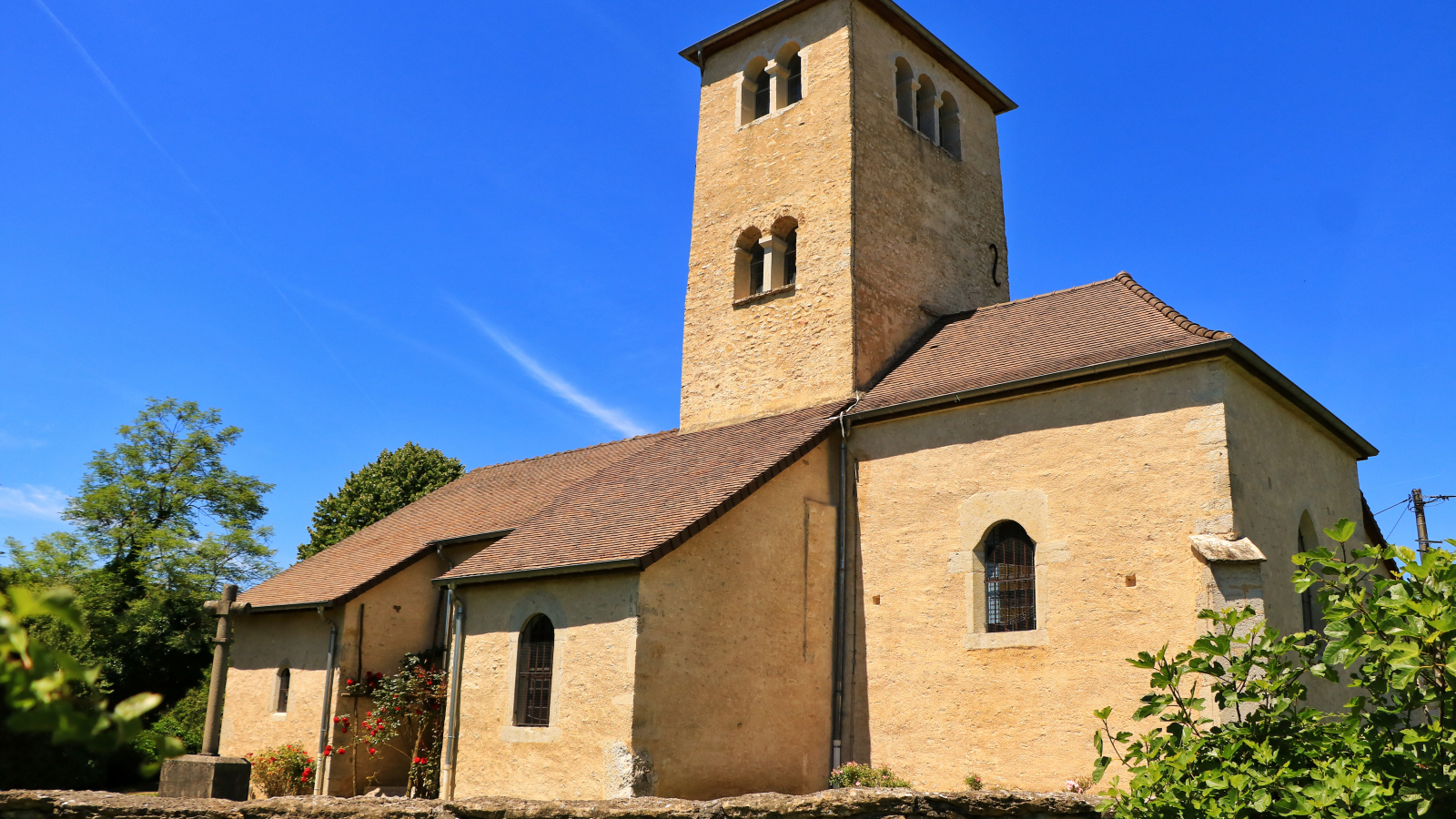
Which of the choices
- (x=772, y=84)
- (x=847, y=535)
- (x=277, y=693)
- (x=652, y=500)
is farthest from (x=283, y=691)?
(x=772, y=84)

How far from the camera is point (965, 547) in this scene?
39.9 ft

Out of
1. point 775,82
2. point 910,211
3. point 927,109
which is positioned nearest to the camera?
point 910,211

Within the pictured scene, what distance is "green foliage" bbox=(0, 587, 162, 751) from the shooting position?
1.87m

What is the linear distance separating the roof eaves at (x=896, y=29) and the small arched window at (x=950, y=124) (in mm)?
647

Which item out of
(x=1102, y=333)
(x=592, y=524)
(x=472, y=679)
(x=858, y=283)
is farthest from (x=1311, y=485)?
(x=472, y=679)

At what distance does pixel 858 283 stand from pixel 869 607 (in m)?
5.26

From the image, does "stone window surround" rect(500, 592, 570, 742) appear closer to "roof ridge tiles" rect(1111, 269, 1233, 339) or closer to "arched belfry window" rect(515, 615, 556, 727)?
"arched belfry window" rect(515, 615, 556, 727)

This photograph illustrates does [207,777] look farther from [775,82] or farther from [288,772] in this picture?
[775,82]

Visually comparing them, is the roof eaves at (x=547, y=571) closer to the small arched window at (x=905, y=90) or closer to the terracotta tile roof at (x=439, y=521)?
the terracotta tile roof at (x=439, y=521)

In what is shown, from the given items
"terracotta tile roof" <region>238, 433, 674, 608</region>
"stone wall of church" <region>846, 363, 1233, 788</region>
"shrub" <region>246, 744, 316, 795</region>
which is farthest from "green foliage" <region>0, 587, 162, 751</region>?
"shrub" <region>246, 744, 316, 795</region>

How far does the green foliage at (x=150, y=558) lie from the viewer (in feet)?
79.5

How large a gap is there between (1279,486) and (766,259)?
863 cm

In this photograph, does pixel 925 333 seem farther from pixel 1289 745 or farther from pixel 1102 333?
pixel 1289 745

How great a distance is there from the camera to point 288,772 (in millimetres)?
15422
